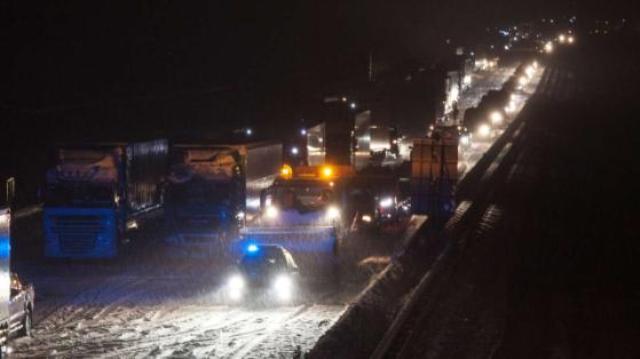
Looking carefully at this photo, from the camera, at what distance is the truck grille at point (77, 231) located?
29.2 meters

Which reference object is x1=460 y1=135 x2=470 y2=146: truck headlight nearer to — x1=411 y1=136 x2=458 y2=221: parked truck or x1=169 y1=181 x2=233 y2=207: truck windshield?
x1=411 y1=136 x2=458 y2=221: parked truck

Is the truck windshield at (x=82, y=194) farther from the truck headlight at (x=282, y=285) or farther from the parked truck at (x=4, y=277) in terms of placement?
the parked truck at (x=4, y=277)

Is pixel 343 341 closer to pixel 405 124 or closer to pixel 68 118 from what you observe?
pixel 68 118

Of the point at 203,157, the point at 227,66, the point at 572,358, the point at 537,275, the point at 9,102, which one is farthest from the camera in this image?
the point at 227,66

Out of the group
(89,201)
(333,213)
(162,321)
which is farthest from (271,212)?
(162,321)

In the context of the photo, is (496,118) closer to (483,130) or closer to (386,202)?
(483,130)

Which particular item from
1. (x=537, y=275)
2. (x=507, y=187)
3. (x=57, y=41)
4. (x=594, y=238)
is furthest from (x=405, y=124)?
(x=537, y=275)

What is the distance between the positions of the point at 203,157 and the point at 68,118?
21965mm

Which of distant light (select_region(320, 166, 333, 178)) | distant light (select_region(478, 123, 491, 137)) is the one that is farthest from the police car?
distant light (select_region(478, 123, 491, 137))

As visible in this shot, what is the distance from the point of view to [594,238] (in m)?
34.2

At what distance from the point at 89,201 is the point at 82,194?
309mm

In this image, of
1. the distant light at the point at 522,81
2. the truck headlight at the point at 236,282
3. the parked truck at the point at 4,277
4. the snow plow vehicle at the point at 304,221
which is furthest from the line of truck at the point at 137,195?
the distant light at the point at 522,81

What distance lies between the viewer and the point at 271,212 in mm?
30453

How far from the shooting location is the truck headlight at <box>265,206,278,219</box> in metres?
30.3
